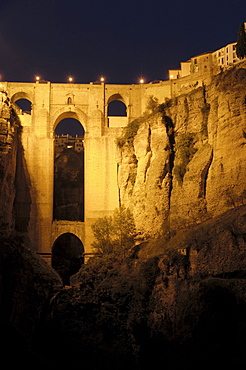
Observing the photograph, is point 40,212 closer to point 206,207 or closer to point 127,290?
point 206,207

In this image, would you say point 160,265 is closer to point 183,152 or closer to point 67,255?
point 183,152

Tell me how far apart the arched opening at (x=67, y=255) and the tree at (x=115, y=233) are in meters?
7.42

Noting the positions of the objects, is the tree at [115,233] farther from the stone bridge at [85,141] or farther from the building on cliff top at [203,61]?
the building on cliff top at [203,61]

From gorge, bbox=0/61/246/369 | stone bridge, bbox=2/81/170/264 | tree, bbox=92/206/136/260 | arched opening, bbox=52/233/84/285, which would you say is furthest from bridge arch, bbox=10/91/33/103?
tree, bbox=92/206/136/260

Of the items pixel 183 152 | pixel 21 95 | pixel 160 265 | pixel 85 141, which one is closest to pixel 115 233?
pixel 183 152

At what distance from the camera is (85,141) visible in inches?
2042

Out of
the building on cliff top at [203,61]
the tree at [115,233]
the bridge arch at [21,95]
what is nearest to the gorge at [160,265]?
the tree at [115,233]

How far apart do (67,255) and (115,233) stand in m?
12.3

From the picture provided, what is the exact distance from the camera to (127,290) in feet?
100

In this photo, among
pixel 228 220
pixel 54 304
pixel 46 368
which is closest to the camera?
pixel 46 368

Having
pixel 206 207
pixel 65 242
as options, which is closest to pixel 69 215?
pixel 65 242

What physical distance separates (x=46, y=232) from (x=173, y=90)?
17965mm

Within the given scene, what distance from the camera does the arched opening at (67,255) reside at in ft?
177

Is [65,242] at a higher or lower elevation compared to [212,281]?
higher
